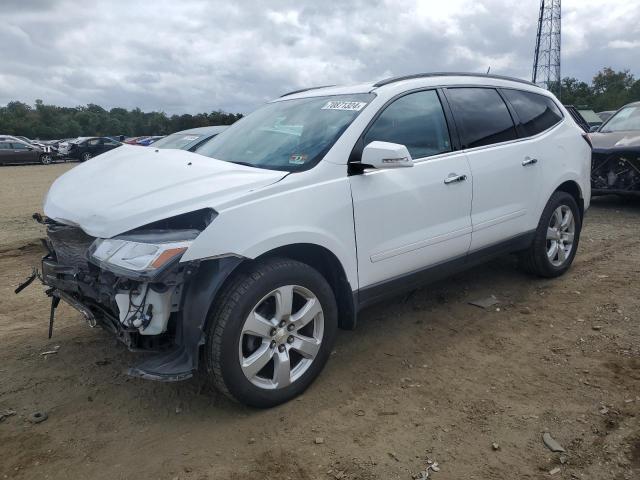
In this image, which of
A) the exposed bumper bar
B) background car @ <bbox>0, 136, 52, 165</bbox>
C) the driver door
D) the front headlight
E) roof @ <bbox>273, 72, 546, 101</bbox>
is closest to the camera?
the front headlight

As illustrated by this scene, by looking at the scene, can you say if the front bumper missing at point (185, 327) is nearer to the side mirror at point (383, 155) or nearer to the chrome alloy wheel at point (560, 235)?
the side mirror at point (383, 155)

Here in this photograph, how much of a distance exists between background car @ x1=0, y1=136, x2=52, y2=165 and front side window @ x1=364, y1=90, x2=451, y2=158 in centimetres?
2921

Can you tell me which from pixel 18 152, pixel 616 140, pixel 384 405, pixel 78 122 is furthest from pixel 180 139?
pixel 78 122

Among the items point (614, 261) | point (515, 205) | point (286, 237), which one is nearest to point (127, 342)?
point (286, 237)

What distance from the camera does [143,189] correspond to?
2.98m

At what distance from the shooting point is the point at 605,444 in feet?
8.74

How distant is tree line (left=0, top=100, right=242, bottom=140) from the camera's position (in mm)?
62112

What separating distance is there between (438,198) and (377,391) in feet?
4.62

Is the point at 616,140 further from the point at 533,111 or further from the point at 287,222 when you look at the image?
the point at 287,222

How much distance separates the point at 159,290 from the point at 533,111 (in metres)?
3.79

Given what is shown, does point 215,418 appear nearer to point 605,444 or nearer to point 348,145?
point 348,145

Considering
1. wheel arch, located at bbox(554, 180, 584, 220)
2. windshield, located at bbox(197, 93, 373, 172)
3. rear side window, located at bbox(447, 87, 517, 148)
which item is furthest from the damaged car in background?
windshield, located at bbox(197, 93, 373, 172)

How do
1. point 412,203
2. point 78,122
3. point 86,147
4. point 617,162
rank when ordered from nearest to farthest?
point 412,203 → point 617,162 → point 86,147 → point 78,122

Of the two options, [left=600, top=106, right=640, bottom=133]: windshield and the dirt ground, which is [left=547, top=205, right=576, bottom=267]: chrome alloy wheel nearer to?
the dirt ground
